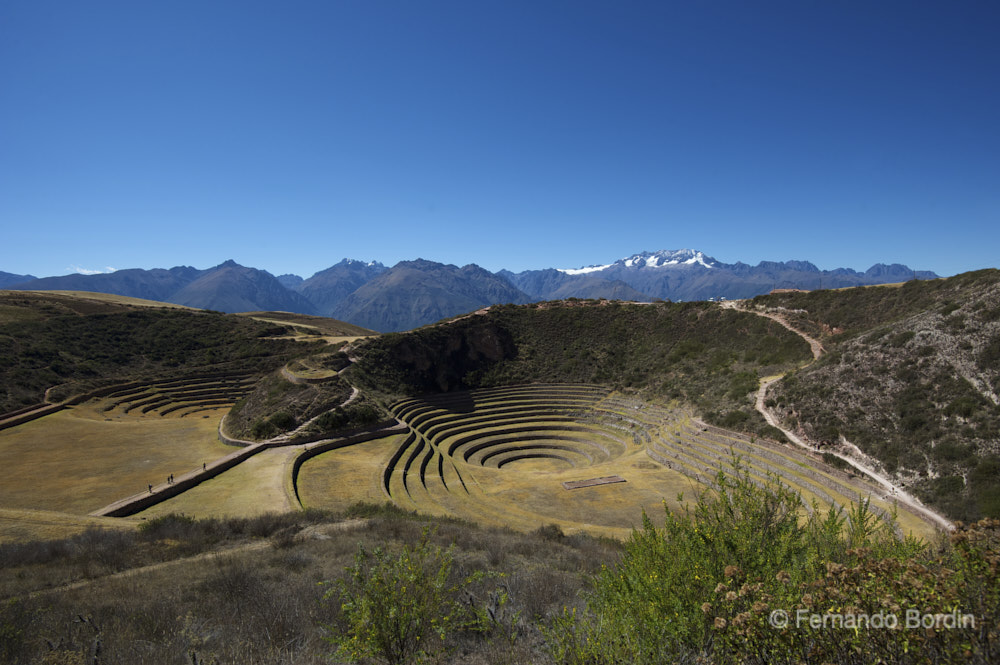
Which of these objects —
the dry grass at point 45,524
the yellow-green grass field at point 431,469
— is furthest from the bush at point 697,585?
the dry grass at point 45,524

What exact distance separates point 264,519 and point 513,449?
1987cm

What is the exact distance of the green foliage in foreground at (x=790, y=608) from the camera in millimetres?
3633

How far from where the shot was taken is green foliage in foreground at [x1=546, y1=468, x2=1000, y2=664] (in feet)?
11.9

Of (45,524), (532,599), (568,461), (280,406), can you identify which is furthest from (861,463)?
(280,406)

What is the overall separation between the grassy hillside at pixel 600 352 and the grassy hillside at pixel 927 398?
222 inches

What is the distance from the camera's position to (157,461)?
23.6m

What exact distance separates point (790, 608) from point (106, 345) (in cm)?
6419

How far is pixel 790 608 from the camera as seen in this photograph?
426 cm

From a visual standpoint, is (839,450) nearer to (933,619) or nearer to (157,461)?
(933,619)

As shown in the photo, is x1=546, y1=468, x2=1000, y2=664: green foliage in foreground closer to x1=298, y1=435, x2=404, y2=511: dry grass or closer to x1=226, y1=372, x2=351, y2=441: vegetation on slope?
x1=298, y1=435, x2=404, y2=511: dry grass

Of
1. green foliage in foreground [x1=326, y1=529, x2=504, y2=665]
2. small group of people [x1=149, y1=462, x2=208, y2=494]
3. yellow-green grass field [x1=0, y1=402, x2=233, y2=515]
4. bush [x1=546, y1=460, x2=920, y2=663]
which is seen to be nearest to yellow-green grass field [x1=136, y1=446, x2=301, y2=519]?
small group of people [x1=149, y1=462, x2=208, y2=494]

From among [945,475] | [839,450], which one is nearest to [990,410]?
[945,475]

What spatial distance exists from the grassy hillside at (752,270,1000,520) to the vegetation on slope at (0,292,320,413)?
164 ft

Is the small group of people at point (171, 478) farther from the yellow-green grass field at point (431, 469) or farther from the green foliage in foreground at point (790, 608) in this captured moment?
the green foliage in foreground at point (790, 608)
